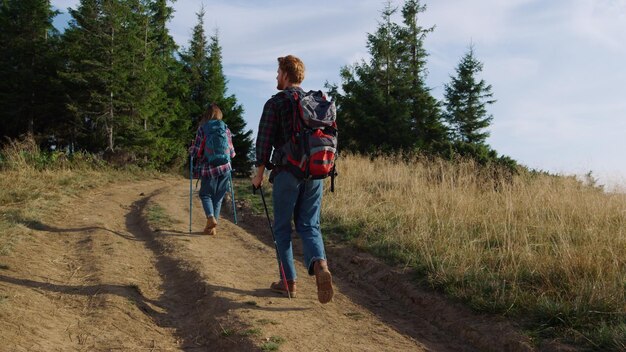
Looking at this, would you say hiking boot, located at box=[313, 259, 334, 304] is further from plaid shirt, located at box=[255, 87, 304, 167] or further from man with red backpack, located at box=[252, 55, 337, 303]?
plaid shirt, located at box=[255, 87, 304, 167]

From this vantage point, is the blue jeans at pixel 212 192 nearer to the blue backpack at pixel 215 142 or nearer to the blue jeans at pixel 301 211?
the blue backpack at pixel 215 142

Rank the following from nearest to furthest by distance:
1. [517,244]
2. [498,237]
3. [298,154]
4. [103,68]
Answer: [298,154], [517,244], [498,237], [103,68]

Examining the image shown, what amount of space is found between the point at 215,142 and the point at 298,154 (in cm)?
390

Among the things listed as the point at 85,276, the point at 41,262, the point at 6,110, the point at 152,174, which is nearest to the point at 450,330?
the point at 85,276

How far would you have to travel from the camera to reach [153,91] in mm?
25703

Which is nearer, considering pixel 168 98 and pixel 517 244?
pixel 517 244

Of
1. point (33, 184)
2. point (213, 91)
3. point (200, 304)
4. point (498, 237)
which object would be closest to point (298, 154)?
point (200, 304)

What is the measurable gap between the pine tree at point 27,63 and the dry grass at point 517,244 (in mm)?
23300

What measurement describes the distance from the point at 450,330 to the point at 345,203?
5.08 metres

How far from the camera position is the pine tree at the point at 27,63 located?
26125mm

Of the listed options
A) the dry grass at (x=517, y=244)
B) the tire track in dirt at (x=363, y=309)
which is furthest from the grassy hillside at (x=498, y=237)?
the tire track in dirt at (x=363, y=309)

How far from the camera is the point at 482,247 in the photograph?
233 inches

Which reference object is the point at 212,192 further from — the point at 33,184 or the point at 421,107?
the point at 421,107

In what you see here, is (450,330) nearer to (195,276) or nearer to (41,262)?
(195,276)
